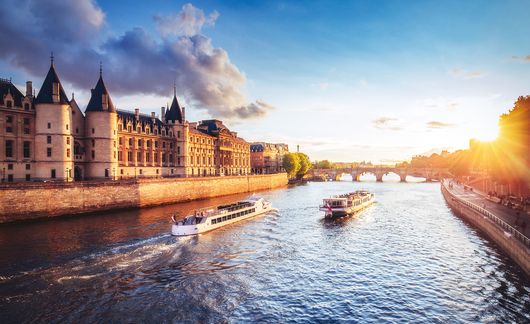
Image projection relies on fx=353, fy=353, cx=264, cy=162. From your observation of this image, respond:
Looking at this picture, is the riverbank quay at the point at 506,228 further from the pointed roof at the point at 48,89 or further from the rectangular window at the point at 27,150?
the rectangular window at the point at 27,150

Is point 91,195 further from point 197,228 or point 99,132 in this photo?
point 197,228

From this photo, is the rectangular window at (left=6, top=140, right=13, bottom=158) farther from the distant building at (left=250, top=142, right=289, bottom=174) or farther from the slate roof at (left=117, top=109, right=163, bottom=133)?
the distant building at (left=250, top=142, right=289, bottom=174)

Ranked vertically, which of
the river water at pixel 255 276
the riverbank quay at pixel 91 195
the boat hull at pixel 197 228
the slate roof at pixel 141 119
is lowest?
the river water at pixel 255 276

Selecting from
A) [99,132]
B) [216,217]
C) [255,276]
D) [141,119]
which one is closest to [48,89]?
[99,132]

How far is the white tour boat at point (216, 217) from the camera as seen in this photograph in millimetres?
41594

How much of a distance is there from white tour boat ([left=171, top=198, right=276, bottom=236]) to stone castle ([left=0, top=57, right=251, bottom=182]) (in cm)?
3037

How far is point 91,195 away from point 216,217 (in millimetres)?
24479

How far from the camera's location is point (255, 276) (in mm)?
27859

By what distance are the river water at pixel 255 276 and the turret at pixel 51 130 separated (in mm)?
16208

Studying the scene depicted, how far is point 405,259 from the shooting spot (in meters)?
33.0

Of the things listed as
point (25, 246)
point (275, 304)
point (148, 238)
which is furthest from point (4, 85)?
point (275, 304)

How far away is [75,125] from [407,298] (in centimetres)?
6656

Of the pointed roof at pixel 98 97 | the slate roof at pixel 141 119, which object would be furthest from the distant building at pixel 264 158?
the pointed roof at pixel 98 97

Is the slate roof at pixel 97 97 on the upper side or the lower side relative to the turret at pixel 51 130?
upper
